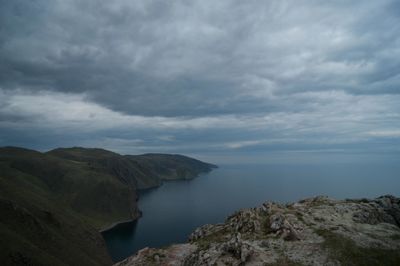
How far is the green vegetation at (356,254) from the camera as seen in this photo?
117 ft

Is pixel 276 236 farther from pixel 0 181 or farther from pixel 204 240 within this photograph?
pixel 0 181

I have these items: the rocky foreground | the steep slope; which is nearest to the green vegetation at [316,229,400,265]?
the rocky foreground

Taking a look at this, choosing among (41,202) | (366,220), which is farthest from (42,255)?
(366,220)

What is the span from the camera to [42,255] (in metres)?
119

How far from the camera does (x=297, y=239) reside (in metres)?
41.7

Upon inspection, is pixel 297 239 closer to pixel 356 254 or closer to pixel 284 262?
pixel 284 262

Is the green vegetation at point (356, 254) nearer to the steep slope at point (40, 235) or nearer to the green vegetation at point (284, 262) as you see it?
the green vegetation at point (284, 262)

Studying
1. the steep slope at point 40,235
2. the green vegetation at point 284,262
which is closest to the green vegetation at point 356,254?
the green vegetation at point 284,262

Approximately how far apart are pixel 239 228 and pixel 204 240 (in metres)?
6.00

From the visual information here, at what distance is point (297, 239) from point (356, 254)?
24.1 ft

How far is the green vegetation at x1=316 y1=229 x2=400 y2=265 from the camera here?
35.6 metres

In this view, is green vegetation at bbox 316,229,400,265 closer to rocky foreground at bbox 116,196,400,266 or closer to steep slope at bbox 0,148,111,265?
rocky foreground at bbox 116,196,400,266

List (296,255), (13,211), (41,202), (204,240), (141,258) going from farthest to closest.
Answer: (41,202), (13,211), (204,240), (141,258), (296,255)

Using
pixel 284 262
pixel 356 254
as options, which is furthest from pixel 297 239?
pixel 356 254
